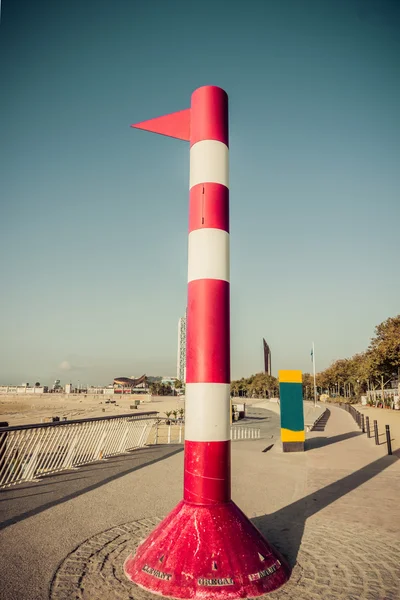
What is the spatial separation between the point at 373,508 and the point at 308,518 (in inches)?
58.3

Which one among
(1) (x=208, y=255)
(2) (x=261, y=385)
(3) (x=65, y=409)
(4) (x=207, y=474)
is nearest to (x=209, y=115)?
(1) (x=208, y=255)

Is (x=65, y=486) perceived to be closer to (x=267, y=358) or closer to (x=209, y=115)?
(x=209, y=115)

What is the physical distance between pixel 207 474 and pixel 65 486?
5231mm

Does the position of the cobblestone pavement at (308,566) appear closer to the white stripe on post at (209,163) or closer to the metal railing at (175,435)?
the white stripe on post at (209,163)

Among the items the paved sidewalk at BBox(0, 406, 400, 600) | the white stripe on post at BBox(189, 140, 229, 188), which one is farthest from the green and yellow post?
the white stripe on post at BBox(189, 140, 229, 188)

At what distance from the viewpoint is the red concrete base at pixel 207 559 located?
3.76 m

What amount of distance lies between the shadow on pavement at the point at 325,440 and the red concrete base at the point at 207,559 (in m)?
11.2

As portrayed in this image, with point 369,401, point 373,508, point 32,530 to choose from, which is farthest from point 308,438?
point 369,401

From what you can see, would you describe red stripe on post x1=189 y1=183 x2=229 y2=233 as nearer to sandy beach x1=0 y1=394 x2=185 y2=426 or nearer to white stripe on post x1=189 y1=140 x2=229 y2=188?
white stripe on post x1=189 y1=140 x2=229 y2=188

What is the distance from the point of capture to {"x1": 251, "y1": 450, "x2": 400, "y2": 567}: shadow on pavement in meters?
5.18

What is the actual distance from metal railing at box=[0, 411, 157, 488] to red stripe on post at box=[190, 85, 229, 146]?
6.29 meters

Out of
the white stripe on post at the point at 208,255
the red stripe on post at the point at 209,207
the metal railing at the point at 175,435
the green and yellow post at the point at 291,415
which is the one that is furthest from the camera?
the metal railing at the point at 175,435

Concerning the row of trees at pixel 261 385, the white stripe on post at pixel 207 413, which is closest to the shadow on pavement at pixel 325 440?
the white stripe on post at pixel 207 413

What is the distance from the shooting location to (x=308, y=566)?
14.7ft
